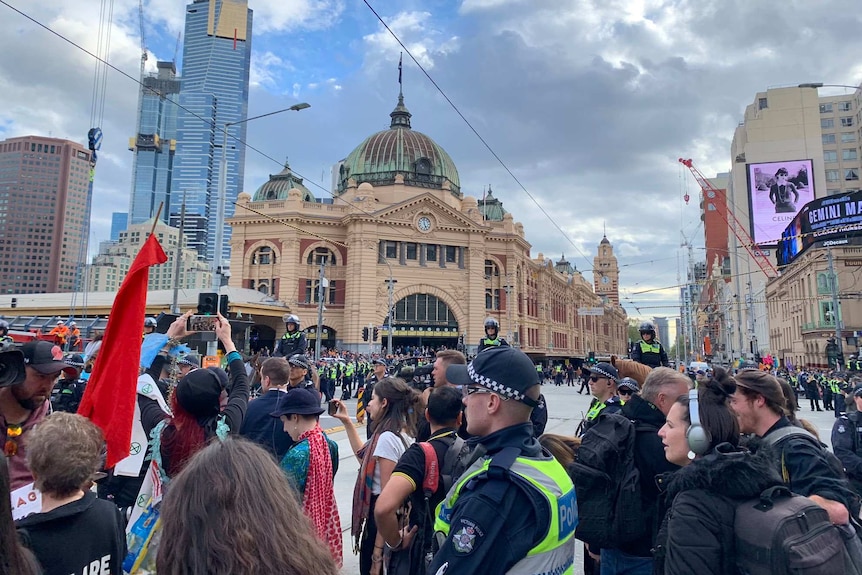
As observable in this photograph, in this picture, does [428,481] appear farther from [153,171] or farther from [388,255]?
[153,171]

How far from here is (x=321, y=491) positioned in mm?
3730

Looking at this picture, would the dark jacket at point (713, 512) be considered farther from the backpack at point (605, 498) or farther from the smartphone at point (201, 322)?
the smartphone at point (201, 322)

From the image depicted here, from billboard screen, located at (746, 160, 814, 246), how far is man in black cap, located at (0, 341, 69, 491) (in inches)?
2499

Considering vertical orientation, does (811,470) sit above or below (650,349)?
below

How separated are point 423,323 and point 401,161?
17.7m

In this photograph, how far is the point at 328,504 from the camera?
12.4 feet

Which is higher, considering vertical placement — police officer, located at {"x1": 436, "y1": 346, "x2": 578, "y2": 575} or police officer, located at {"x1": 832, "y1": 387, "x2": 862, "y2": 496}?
police officer, located at {"x1": 436, "y1": 346, "x2": 578, "y2": 575}

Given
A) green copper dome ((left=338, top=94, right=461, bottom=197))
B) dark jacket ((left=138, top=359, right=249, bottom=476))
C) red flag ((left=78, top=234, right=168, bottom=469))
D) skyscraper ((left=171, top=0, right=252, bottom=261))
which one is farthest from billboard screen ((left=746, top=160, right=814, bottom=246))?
skyscraper ((left=171, top=0, right=252, bottom=261))

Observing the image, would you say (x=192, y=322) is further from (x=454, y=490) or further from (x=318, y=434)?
(x=454, y=490)

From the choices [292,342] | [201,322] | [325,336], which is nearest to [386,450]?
[201,322]

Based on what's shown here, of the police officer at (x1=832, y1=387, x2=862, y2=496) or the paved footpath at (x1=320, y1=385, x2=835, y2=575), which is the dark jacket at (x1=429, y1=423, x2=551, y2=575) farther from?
the police officer at (x1=832, y1=387, x2=862, y2=496)

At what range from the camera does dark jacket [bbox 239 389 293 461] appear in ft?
14.1

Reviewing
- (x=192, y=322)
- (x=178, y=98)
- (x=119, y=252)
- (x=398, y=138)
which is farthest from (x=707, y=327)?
(x=178, y=98)

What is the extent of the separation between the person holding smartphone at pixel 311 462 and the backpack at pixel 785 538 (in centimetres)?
256
